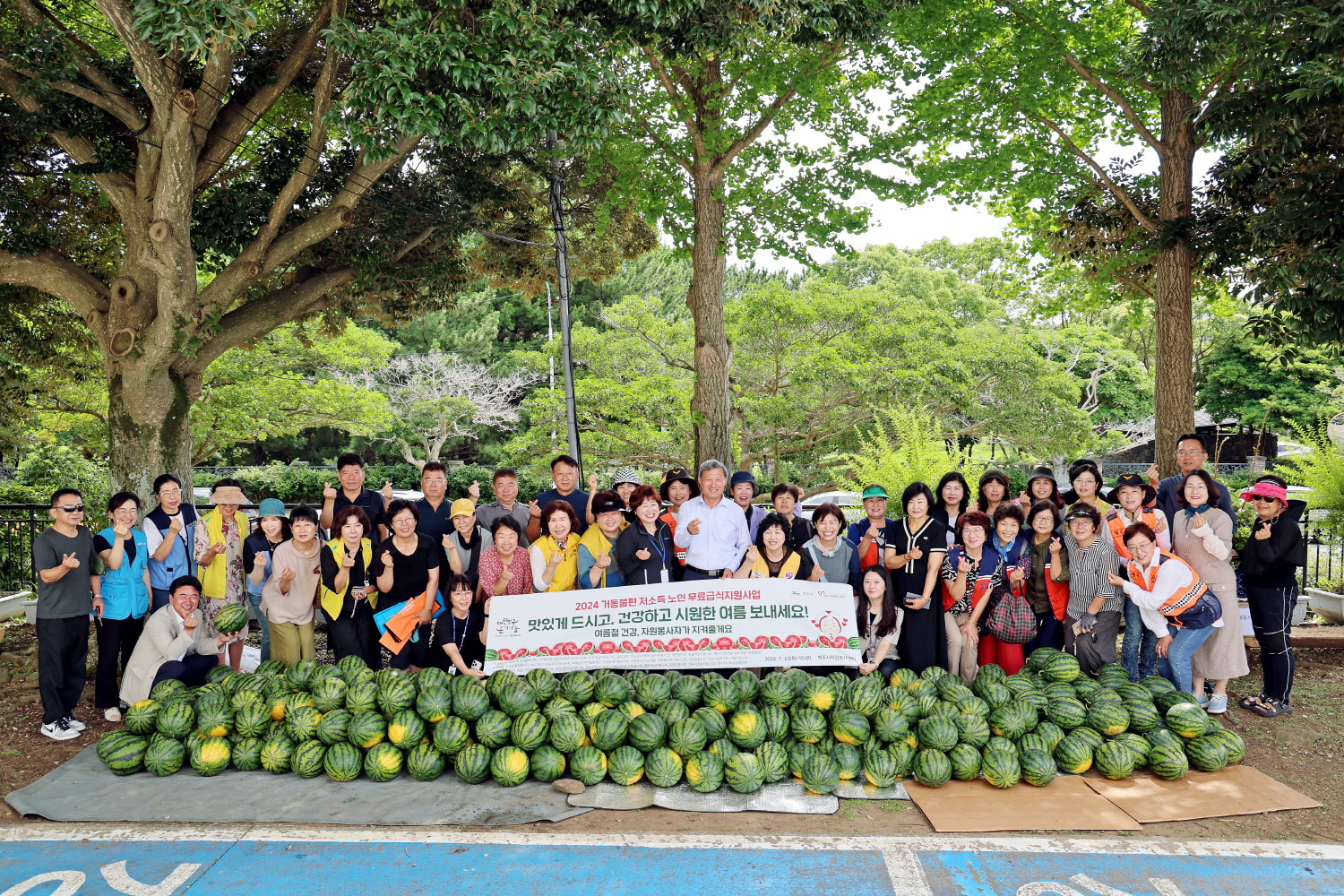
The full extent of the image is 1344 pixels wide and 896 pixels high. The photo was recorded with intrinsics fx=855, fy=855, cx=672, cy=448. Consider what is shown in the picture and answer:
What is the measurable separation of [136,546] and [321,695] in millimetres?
2298

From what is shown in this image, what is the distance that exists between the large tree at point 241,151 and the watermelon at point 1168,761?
6.29 m

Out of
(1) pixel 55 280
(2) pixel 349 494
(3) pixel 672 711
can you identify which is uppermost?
(1) pixel 55 280

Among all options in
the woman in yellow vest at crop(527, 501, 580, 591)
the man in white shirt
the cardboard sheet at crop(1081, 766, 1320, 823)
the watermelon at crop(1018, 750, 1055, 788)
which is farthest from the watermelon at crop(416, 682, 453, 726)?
the cardboard sheet at crop(1081, 766, 1320, 823)

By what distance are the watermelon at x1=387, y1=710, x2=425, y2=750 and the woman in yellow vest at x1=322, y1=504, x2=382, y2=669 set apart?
1033 millimetres

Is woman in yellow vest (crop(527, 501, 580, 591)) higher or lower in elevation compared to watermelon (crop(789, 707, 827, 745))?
higher

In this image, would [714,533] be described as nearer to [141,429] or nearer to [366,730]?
[366,730]

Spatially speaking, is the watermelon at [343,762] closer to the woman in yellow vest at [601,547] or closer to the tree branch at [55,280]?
the woman in yellow vest at [601,547]

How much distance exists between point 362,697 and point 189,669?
185 cm

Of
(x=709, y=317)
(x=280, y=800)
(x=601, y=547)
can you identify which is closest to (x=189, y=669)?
(x=280, y=800)

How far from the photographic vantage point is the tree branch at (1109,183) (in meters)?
10.6

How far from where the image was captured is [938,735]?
17.9ft

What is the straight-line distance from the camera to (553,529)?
6.60m

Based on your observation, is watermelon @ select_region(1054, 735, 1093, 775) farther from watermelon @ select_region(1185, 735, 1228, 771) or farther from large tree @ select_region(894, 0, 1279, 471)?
large tree @ select_region(894, 0, 1279, 471)

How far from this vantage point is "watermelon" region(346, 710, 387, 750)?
18.1 feet
